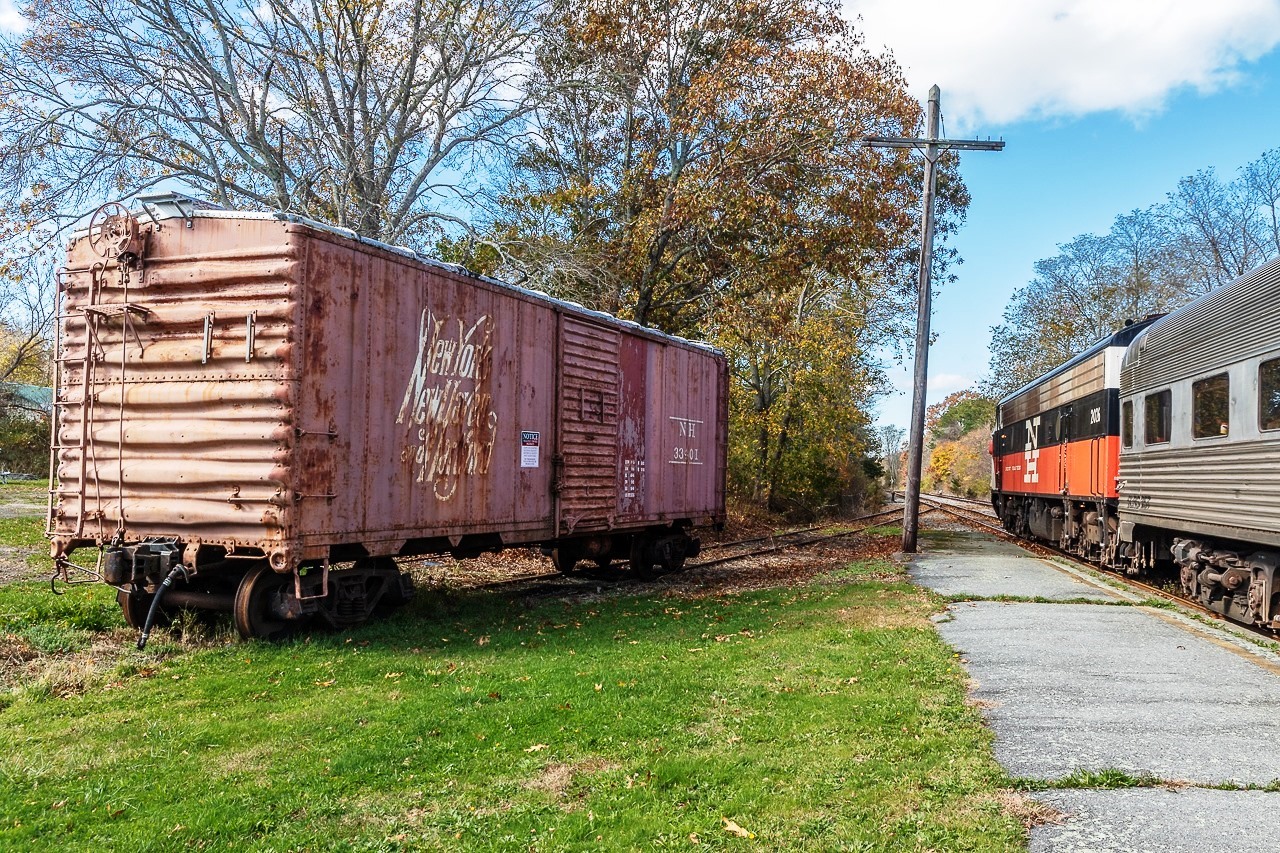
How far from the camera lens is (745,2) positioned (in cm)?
1953

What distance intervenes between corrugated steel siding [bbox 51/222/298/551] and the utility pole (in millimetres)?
12762

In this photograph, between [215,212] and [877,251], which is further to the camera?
[877,251]

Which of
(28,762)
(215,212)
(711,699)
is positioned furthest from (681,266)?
(28,762)

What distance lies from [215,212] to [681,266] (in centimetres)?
1382

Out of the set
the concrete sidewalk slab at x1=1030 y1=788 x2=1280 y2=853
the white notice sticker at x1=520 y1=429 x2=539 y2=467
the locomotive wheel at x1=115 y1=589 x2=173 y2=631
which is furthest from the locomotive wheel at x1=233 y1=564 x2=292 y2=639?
the concrete sidewalk slab at x1=1030 y1=788 x2=1280 y2=853

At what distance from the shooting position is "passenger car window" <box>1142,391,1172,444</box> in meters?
11.2

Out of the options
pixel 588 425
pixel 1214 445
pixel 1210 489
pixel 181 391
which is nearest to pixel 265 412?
pixel 181 391

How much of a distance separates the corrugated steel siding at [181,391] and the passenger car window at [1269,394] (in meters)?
8.59

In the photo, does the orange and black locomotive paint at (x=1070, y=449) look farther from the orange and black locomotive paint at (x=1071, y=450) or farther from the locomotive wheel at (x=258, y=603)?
the locomotive wheel at (x=258, y=603)

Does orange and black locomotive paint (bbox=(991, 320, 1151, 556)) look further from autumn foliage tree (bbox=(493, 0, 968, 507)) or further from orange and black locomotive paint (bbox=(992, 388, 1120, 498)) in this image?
autumn foliage tree (bbox=(493, 0, 968, 507))

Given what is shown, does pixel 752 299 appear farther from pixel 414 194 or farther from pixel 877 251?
pixel 414 194

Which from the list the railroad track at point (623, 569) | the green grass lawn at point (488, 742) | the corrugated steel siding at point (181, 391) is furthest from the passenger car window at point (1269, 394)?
the corrugated steel siding at point (181, 391)

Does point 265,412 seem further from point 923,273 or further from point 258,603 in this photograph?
point 923,273

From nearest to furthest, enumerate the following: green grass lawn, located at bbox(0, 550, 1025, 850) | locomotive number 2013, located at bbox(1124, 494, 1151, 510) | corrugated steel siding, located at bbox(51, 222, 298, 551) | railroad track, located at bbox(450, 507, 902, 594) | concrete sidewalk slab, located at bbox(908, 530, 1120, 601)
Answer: green grass lawn, located at bbox(0, 550, 1025, 850)
corrugated steel siding, located at bbox(51, 222, 298, 551)
concrete sidewalk slab, located at bbox(908, 530, 1120, 601)
locomotive number 2013, located at bbox(1124, 494, 1151, 510)
railroad track, located at bbox(450, 507, 902, 594)
